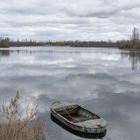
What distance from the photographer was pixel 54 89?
28.2m

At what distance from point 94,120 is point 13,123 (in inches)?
374

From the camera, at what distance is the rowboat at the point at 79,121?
14352mm

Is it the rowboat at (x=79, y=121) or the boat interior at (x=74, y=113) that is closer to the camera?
the rowboat at (x=79, y=121)

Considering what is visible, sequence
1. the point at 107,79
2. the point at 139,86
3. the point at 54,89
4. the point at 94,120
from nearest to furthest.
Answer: the point at 94,120
the point at 54,89
the point at 139,86
the point at 107,79

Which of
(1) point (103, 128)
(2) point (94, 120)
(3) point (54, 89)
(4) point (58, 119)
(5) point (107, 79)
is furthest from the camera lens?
(5) point (107, 79)

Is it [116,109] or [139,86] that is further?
[139,86]

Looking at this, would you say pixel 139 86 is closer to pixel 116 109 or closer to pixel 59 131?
pixel 116 109

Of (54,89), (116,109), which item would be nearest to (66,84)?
A: (54,89)

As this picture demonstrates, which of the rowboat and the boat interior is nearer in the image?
the rowboat

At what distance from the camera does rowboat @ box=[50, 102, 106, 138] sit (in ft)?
47.1

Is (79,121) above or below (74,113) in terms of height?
above

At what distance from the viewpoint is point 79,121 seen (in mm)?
15977

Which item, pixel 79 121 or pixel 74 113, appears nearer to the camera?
pixel 79 121

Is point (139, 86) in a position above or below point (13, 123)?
below
